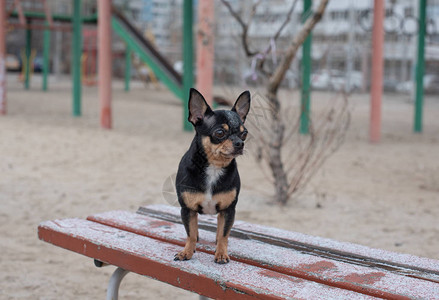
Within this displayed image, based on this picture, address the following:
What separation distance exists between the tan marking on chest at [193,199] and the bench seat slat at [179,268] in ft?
0.66

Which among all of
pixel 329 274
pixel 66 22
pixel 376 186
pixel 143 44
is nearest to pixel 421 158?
pixel 376 186

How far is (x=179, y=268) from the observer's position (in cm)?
183

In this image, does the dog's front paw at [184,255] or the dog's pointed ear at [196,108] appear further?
the dog's front paw at [184,255]

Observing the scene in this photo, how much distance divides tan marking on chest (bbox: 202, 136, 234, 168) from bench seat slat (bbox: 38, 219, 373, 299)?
35 centimetres

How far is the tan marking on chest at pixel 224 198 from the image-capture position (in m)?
1.78

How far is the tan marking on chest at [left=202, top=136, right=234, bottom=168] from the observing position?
168cm

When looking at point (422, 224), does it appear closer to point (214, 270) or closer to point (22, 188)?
point (214, 270)

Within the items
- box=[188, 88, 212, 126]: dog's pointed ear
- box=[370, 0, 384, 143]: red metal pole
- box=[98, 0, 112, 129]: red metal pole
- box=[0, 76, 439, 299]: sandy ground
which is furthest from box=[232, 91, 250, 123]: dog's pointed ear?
box=[98, 0, 112, 129]: red metal pole

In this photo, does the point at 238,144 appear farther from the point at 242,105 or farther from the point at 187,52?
the point at 187,52

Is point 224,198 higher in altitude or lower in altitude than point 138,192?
higher

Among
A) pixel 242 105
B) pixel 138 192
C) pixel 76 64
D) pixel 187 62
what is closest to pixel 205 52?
pixel 138 192

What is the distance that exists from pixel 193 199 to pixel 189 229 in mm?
134

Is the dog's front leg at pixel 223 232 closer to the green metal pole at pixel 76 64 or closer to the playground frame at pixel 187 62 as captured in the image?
the playground frame at pixel 187 62

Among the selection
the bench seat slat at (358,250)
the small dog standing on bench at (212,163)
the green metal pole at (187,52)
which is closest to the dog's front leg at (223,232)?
the small dog standing on bench at (212,163)
